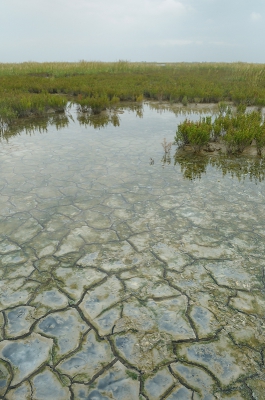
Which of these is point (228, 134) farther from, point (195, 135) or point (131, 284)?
point (131, 284)

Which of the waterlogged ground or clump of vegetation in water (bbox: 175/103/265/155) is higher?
clump of vegetation in water (bbox: 175/103/265/155)

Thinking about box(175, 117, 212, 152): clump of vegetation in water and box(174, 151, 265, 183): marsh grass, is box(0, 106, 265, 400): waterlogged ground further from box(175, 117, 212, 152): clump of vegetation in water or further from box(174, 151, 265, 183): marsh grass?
box(175, 117, 212, 152): clump of vegetation in water

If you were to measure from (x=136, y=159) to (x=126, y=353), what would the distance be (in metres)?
4.19

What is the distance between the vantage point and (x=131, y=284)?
259 centimetres

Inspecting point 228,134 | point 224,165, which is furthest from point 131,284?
point 228,134

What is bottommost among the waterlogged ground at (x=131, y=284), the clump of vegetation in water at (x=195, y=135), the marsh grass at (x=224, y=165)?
the waterlogged ground at (x=131, y=284)

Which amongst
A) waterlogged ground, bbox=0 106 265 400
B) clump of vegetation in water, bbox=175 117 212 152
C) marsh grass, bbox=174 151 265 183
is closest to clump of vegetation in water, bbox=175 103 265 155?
clump of vegetation in water, bbox=175 117 212 152

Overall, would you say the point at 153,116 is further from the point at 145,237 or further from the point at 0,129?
the point at 145,237

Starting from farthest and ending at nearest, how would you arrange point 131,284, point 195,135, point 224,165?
point 195,135 → point 224,165 → point 131,284

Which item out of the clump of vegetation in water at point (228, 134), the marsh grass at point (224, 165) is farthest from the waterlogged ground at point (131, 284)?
the clump of vegetation in water at point (228, 134)

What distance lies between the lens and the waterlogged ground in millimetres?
1850

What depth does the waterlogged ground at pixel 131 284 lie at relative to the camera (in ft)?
6.07

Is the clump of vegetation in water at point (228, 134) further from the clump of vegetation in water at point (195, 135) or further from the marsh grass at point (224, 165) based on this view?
the marsh grass at point (224, 165)

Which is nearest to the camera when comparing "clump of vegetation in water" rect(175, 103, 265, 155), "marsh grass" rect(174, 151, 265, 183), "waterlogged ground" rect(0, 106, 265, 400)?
"waterlogged ground" rect(0, 106, 265, 400)
